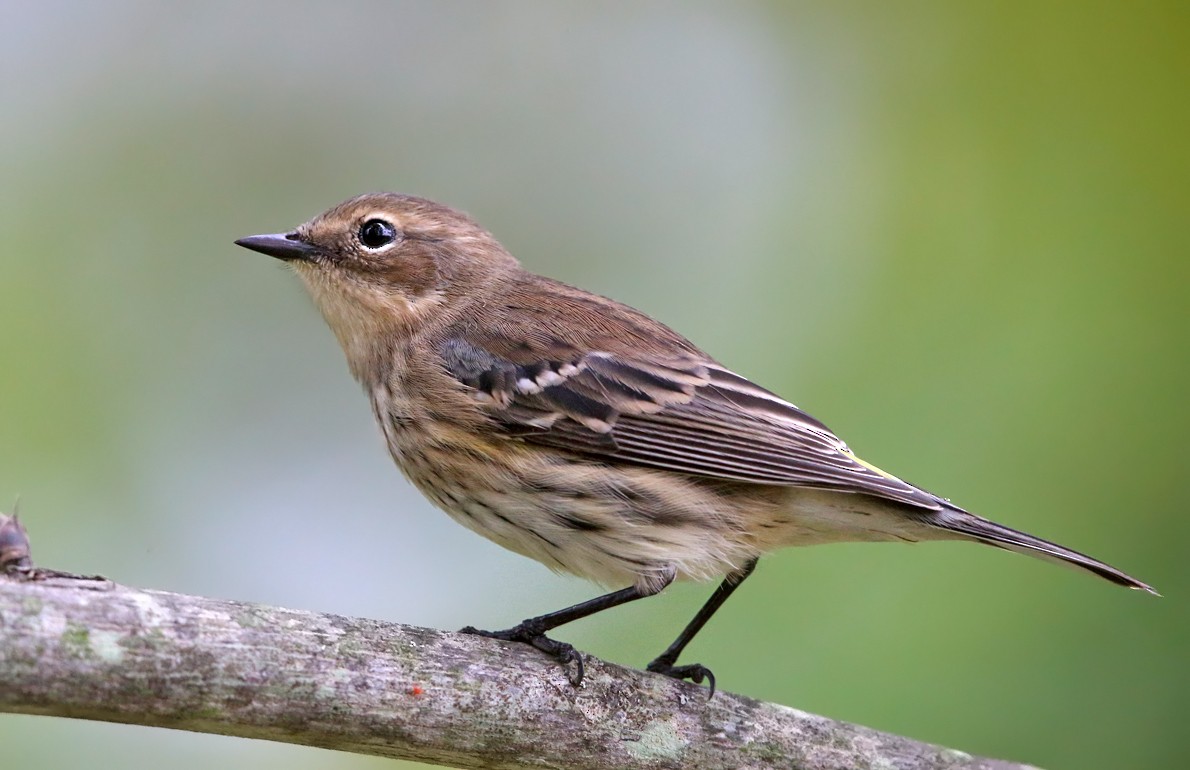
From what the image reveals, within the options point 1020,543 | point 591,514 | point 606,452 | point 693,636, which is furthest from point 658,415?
point 1020,543

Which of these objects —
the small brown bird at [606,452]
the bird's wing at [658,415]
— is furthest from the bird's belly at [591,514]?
the bird's wing at [658,415]

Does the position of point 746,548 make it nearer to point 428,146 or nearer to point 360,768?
point 360,768

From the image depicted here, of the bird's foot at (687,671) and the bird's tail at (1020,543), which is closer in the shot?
the bird's tail at (1020,543)

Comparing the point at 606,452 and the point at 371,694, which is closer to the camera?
the point at 371,694

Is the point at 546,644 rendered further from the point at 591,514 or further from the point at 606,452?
the point at 606,452

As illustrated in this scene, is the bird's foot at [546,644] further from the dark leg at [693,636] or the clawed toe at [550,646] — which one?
the dark leg at [693,636]

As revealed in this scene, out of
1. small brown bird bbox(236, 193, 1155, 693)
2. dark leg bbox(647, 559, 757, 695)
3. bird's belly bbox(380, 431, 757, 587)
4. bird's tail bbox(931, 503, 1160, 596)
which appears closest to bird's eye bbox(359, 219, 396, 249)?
small brown bird bbox(236, 193, 1155, 693)

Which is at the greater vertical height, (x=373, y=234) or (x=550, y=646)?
(x=373, y=234)

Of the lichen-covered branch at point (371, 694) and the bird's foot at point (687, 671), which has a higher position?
the bird's foot at point (687, 671)
